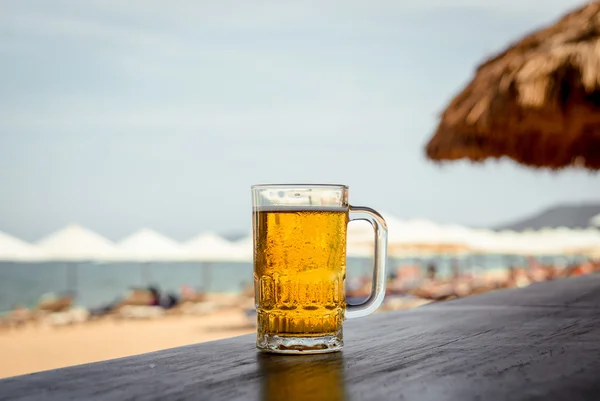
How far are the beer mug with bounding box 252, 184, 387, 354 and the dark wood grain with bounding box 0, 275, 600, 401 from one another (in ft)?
0.11

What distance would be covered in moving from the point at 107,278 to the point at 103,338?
2280cm

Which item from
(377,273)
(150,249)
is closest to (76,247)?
(150,249)

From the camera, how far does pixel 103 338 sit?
37.2 ft

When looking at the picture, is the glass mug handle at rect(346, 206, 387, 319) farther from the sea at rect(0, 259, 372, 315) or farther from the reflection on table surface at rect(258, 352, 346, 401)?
the sea at rect(0, 259, 372, 315)

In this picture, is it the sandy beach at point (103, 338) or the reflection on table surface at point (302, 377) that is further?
the sandy beach at point (103, 338)

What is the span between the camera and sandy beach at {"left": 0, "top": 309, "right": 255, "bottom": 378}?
973 centimetres

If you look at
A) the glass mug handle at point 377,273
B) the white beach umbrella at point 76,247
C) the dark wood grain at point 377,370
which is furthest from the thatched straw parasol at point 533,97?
the white beach umbrella at point 76,247

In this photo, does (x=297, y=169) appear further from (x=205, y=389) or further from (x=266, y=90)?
(x=205, y=389)

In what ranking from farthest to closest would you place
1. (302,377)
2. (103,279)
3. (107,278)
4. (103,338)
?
(107,278) < (103,279) < (103,338) < (302,377)

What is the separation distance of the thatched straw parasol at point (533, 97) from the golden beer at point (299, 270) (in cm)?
371

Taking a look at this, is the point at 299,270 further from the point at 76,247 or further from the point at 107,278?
the point at 107,278

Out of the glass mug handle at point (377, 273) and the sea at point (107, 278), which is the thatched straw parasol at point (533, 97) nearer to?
the glass mug handle at point (377, 273)

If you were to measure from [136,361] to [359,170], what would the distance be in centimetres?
4722

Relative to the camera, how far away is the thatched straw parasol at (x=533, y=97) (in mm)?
4316
